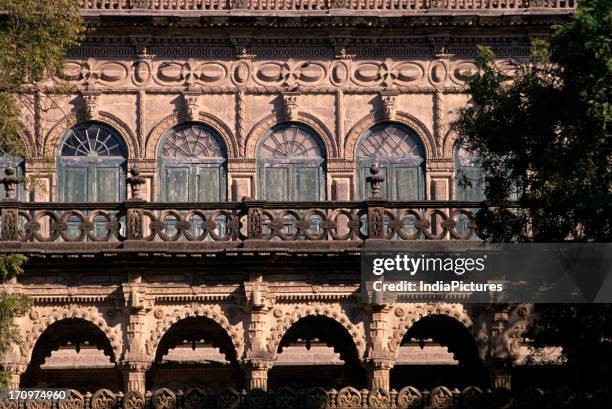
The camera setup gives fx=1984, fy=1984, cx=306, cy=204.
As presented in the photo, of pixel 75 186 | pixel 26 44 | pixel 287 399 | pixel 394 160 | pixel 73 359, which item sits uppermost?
pixel 26 44

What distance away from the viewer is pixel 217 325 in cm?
4472

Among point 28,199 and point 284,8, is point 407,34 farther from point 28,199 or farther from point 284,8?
point 28,199

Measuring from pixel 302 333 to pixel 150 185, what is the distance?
623 centimetres

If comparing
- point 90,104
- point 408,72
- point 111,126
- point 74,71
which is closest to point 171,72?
point 111,126

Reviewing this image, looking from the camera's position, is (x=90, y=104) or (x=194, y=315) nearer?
(x=194, y=315)

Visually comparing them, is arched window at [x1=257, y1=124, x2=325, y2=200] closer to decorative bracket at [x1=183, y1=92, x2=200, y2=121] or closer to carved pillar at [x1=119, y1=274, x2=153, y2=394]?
decorative bracket at [x1=183, y1=92, x2=200, y2=121]

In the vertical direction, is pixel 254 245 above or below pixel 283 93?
below

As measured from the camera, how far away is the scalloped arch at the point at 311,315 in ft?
142

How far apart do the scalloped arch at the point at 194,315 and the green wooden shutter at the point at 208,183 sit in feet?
21.0

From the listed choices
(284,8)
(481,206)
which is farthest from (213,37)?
(481,206)

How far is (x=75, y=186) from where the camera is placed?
4919 centimetres

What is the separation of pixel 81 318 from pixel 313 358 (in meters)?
7.81

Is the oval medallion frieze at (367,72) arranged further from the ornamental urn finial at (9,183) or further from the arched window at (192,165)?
Result: the ornamental urn finial at (9,183)

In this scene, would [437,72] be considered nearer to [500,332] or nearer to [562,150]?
[500,332]
